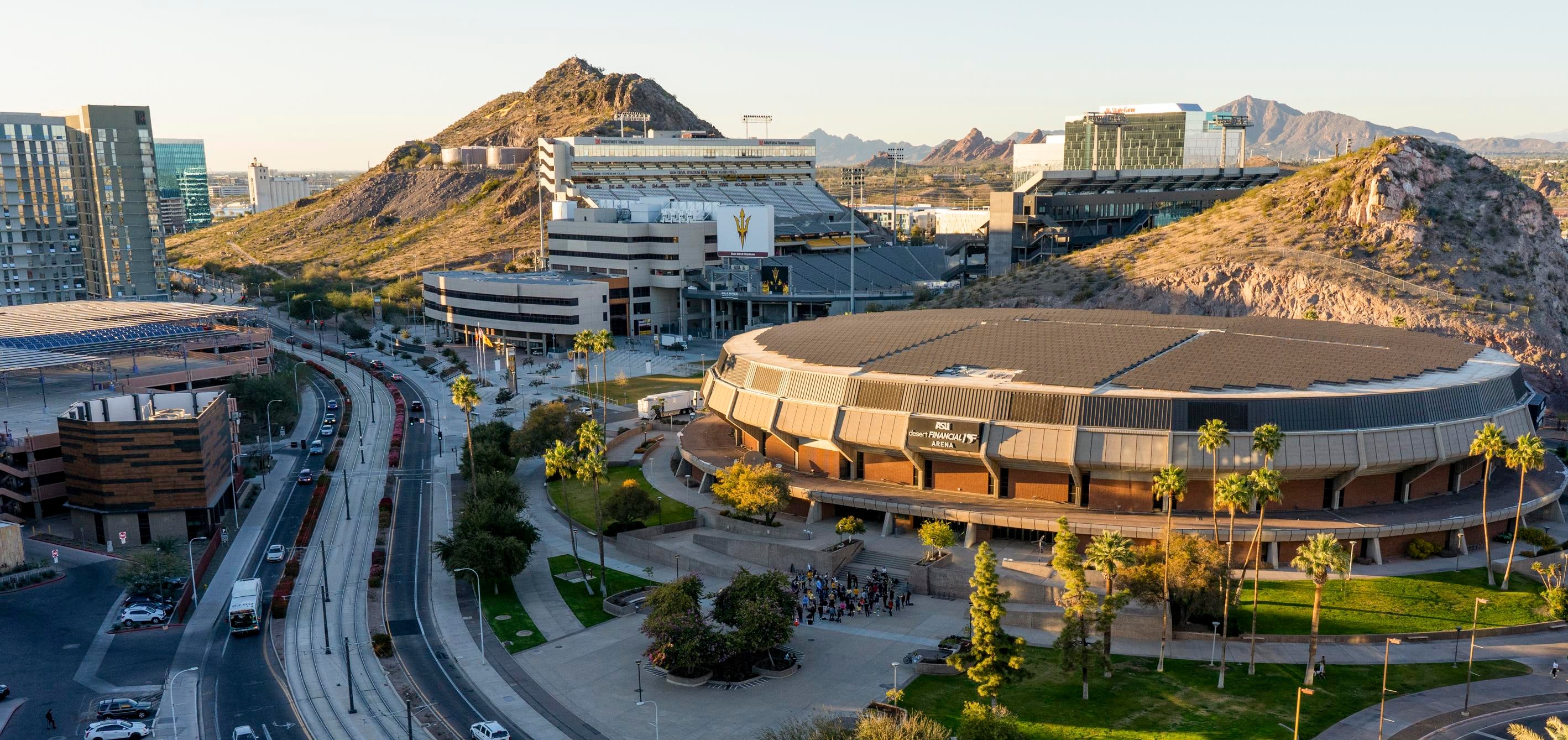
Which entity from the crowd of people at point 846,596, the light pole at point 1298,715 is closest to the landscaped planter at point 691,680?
the crowd of people at point 846,596

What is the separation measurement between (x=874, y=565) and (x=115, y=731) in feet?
146

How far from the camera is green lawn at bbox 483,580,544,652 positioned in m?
68.1

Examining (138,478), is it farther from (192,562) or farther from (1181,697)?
(1181,697)

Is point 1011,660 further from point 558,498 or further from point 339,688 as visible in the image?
point 558,498

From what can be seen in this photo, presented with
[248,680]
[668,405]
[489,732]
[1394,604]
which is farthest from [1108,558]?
[668,405]

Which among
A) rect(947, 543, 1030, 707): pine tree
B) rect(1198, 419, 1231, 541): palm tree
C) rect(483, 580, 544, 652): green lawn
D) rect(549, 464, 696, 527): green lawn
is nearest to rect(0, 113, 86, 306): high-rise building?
rect(549, 464, 696, 527): green lawn

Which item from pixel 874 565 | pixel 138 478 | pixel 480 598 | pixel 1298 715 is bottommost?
pixel 480 598

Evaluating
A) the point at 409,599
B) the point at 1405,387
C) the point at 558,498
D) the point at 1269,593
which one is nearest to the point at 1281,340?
the point at 1405,387

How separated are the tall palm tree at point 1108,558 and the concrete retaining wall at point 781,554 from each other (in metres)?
21.0

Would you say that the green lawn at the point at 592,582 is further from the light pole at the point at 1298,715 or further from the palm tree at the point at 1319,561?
the palm tree at the point at 1319,561

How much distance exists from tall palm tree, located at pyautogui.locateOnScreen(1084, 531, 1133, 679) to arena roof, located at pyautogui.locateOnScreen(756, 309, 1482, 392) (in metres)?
25.0

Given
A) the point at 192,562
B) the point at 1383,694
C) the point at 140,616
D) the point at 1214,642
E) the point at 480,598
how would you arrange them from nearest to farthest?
the point at 1383,694 → the point at 1214,642 → the point at 140,616 → the point at 480,598 → the point at 192,562

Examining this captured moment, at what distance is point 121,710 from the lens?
187 ft

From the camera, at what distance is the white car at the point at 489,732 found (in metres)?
54.7
